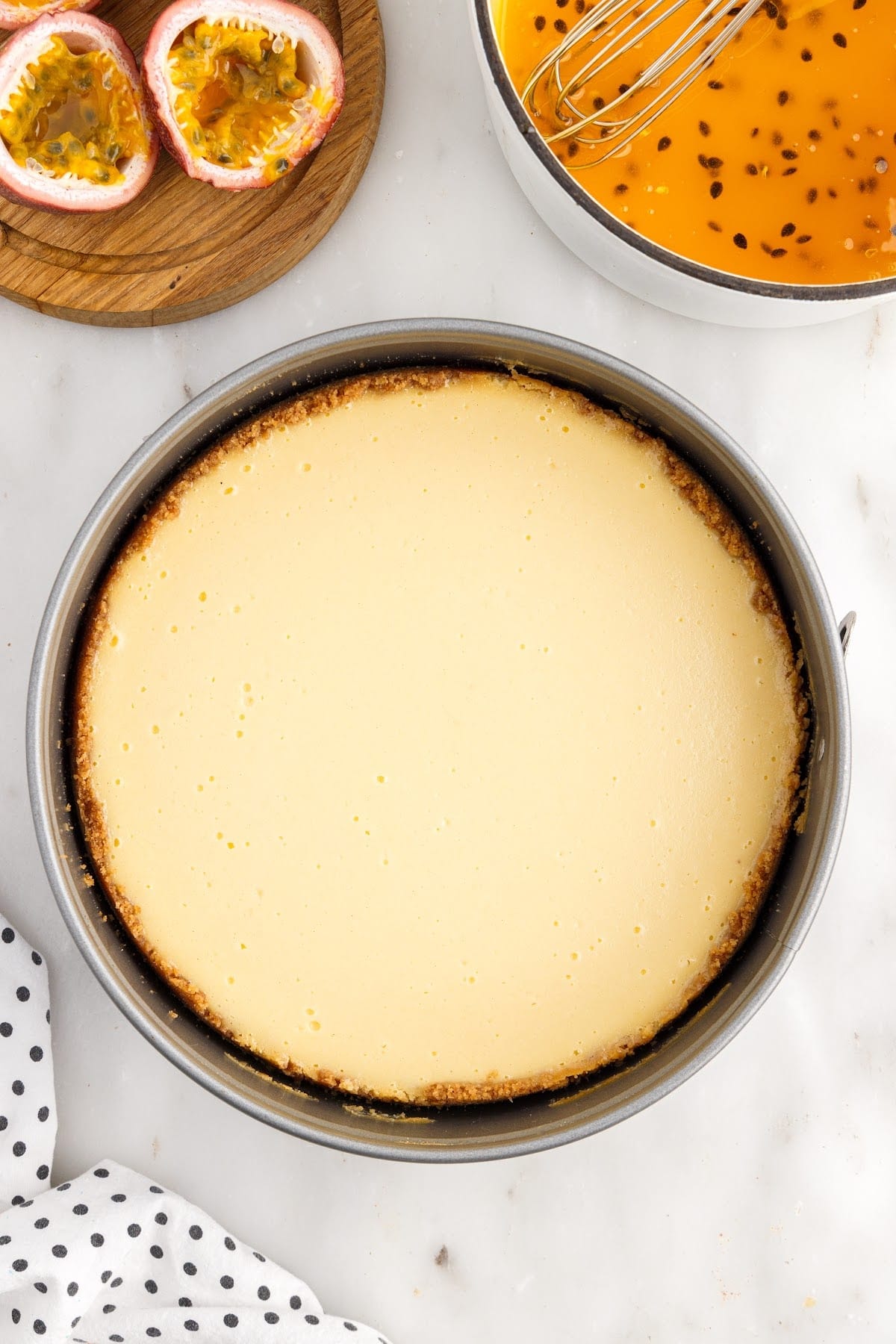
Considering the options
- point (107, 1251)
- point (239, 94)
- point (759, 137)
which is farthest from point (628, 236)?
point (107, 1251)

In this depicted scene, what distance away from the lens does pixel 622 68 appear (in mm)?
838

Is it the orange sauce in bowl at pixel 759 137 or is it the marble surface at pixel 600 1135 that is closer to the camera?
the orange sauce in bowl at pixel 759 137

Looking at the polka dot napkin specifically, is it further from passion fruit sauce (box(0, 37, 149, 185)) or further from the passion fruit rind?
the passion fruit rind

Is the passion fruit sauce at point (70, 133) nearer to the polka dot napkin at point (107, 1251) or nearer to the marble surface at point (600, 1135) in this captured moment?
the marble surface at point (600, 1135)

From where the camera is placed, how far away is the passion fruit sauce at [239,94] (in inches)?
33.5

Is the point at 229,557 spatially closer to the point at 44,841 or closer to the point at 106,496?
the point at 106,496

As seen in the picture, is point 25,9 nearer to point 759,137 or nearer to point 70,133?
point 70,133

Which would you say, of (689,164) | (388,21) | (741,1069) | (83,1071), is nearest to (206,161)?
(388,21)

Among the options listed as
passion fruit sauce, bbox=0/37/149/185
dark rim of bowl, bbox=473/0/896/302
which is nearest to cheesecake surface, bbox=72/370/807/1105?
dark rim of bowl, bbox=473/0/896/302

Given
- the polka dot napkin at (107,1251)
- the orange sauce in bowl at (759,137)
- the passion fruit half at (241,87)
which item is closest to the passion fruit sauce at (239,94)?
the passion fruit half at (241,87)

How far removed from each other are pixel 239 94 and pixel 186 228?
0.38 feet

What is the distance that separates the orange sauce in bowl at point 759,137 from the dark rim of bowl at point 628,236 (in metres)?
0.07

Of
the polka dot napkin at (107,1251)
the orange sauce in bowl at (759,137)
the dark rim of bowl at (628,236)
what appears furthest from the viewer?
the polka dot napkin at (107,1251)

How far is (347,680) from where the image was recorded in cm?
87
